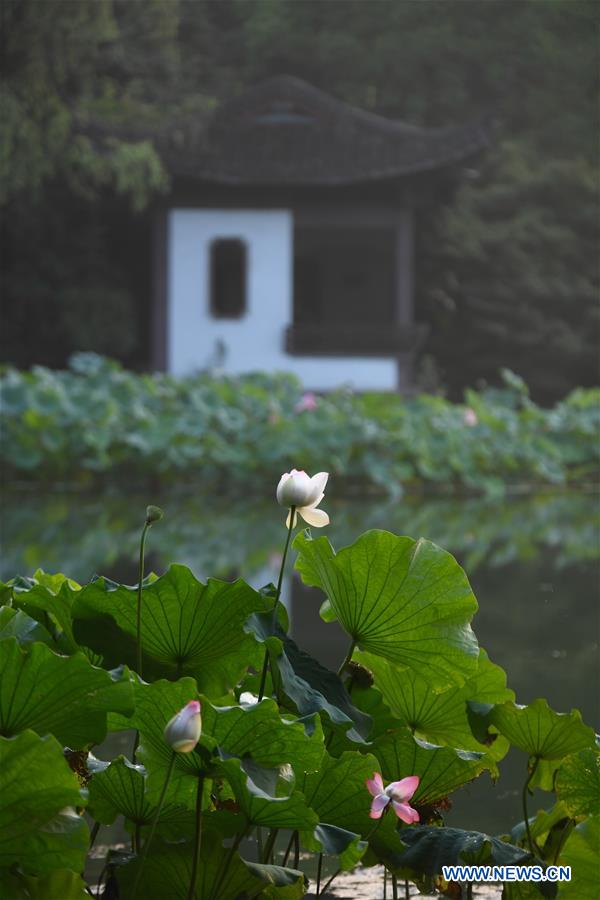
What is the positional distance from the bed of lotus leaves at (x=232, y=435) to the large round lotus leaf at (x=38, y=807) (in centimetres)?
740

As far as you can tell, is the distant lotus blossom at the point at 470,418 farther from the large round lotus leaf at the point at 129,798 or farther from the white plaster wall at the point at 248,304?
the large round lotus leaf at the point at 129,798

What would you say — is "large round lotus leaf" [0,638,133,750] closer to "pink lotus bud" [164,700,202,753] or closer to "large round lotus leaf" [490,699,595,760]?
"pink lotus bud" [164,700,202,753]

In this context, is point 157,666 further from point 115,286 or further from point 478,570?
point 115,286

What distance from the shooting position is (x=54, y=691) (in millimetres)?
1146

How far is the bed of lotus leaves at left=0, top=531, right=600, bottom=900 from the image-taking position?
1.13m

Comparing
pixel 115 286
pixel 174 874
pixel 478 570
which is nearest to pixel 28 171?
pixel 115 286

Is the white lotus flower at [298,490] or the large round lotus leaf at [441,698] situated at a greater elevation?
the white lotus flower at [298,490]

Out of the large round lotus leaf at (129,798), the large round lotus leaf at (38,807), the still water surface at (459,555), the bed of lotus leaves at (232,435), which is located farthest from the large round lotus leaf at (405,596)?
the bed of lotus leaves at (232,435)

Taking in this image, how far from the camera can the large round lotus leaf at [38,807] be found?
40.9 inches

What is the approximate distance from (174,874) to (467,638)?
12.5 inches

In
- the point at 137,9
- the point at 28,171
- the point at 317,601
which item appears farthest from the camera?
the point at 137,9

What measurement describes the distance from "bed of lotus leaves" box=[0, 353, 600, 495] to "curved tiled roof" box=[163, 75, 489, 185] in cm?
503

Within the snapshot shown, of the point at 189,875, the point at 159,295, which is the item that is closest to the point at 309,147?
the point at 159,295

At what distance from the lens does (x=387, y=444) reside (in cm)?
910
